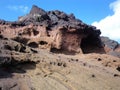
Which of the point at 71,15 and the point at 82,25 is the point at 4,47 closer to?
the point at 82,25

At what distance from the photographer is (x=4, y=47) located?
11461 mm

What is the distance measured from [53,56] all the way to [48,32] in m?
5.37

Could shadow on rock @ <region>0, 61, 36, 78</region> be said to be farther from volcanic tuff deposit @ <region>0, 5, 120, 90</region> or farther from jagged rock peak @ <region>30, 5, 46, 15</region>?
jagged rock peak @ <region>30, 5, 46, 15</region>

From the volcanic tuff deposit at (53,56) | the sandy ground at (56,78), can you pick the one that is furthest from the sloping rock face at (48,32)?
the sandy ground at (56,78)

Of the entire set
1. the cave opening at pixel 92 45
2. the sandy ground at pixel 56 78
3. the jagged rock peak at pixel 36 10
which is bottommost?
the sandy ground at pixel 56 78

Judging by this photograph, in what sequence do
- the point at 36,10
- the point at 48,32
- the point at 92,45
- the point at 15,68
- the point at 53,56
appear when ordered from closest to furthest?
the point at 15,68, the point at 53,56, the point at 48,32, the point at 36,10, the point at 92,45

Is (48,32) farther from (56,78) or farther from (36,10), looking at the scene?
(56,78)

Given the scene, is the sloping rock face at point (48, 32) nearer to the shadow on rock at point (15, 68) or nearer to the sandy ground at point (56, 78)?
the sandy ground at point (56, 78)

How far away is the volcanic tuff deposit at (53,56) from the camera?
10.2 m

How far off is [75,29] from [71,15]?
12.7 ft

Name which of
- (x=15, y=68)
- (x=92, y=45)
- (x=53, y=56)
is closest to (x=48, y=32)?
(x=92, y=45)

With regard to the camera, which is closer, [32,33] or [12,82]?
[12,82]

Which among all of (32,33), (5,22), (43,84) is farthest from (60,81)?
(5,22)

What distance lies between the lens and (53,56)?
14430 millimetres
